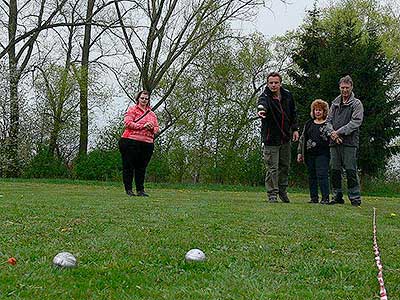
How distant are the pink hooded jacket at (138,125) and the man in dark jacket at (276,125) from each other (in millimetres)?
1811

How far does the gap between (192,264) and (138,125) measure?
248 inches

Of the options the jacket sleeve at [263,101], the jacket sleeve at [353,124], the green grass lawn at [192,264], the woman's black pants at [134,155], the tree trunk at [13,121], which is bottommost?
the green grass lawn at [192,264]

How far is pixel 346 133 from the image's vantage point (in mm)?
8352

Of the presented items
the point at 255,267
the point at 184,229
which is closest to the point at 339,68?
the point at 184,229

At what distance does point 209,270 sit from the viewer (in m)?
3.15

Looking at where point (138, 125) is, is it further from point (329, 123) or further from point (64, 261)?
point (64, 261)

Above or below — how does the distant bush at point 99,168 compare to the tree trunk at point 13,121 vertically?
below

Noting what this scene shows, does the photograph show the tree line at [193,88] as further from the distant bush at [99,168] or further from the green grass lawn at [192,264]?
the green grass lawn at [192,264]

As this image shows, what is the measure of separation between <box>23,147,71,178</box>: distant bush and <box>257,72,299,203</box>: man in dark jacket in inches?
683

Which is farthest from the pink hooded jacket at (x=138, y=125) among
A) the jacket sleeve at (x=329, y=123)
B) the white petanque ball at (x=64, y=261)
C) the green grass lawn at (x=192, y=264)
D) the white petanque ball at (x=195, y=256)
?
the white petanque ball at (x=64, y=261)

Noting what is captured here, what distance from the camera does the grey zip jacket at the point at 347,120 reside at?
8.37 m

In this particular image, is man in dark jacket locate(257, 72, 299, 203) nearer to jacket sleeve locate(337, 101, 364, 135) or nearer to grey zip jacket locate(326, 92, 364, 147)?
grey zip jacket locate(326, 92, 364, 147)

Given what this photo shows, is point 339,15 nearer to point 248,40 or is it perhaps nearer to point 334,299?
point 248,40

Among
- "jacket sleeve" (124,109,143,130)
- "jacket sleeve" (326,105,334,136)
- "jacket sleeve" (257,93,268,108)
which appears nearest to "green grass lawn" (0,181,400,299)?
"jacket sleeve" (326,105,334,136)
